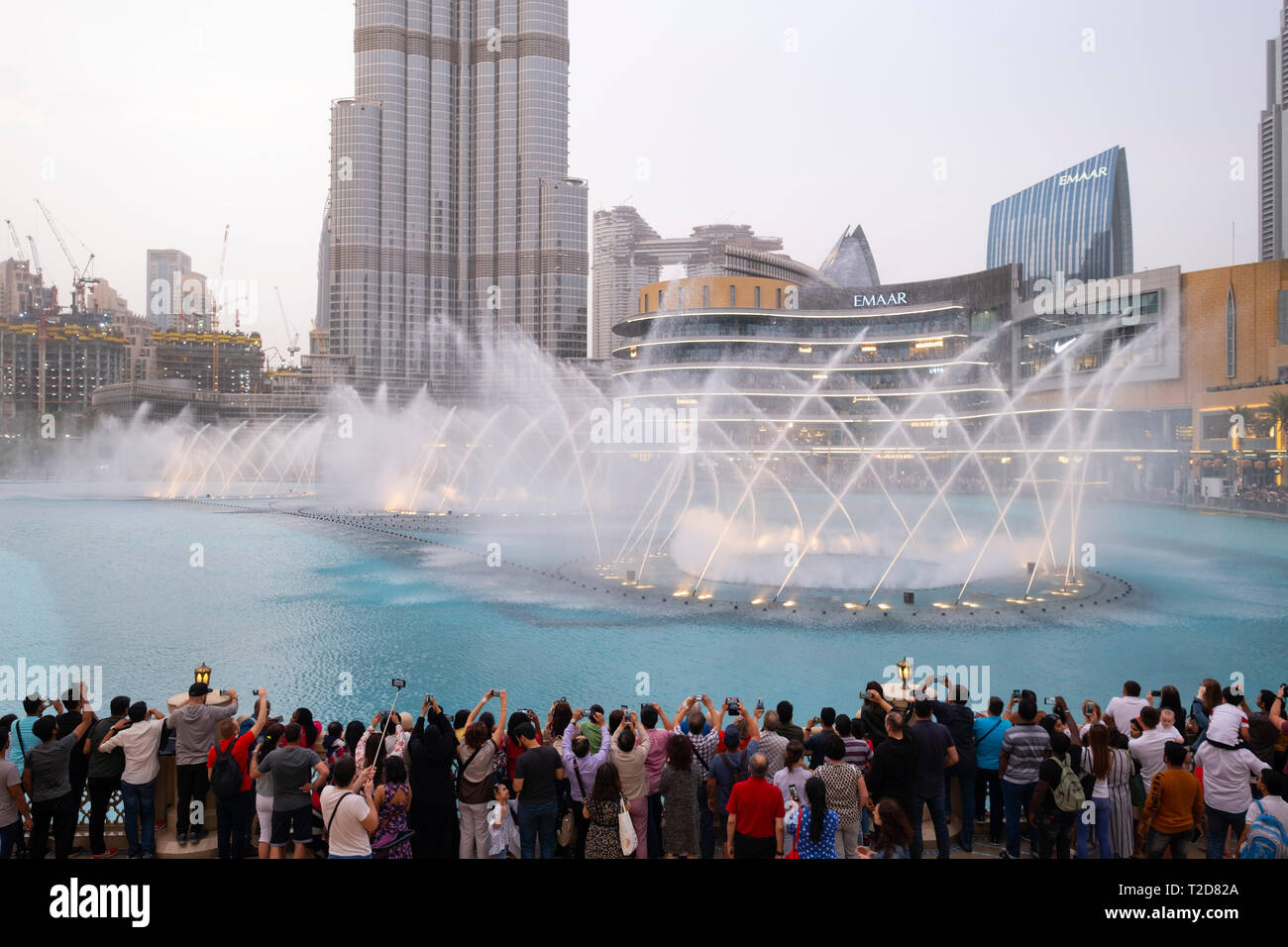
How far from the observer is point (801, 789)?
6.90 metres

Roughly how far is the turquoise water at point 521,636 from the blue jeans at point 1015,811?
28.3 feet

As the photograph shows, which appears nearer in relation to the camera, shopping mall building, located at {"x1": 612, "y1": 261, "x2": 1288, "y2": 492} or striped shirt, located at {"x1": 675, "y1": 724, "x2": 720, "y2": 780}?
striped shirt, located at {"x1": 675, "y1": 724, "x2": 720, "y2": 780}

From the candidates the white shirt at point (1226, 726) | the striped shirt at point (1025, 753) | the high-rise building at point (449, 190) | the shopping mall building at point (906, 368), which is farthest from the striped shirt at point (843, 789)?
the high-rise building at point (449, 190)

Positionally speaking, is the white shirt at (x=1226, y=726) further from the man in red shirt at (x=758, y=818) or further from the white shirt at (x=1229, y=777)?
the man in red shirt at (x=758, y=818)

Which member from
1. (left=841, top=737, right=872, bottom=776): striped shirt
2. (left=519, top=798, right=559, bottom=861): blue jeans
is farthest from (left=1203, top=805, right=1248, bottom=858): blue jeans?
(left=519, top=798, right=559, bottom=861): blue jeans

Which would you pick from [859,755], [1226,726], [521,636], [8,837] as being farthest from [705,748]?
[521,636]

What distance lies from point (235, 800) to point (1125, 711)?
430 inches

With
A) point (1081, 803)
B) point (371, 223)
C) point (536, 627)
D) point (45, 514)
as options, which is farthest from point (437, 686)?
point (371, 223)

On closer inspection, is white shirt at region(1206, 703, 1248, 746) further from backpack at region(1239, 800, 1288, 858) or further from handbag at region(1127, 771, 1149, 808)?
backpack at region(1239, 800, 1288, 858)

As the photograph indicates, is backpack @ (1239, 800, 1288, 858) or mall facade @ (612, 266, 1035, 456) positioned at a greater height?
mall facade @ (612, 266, 1035, 456)

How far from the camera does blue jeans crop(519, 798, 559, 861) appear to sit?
24.4 ft

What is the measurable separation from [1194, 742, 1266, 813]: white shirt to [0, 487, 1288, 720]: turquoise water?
9.59 metres

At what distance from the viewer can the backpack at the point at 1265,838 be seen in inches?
241
